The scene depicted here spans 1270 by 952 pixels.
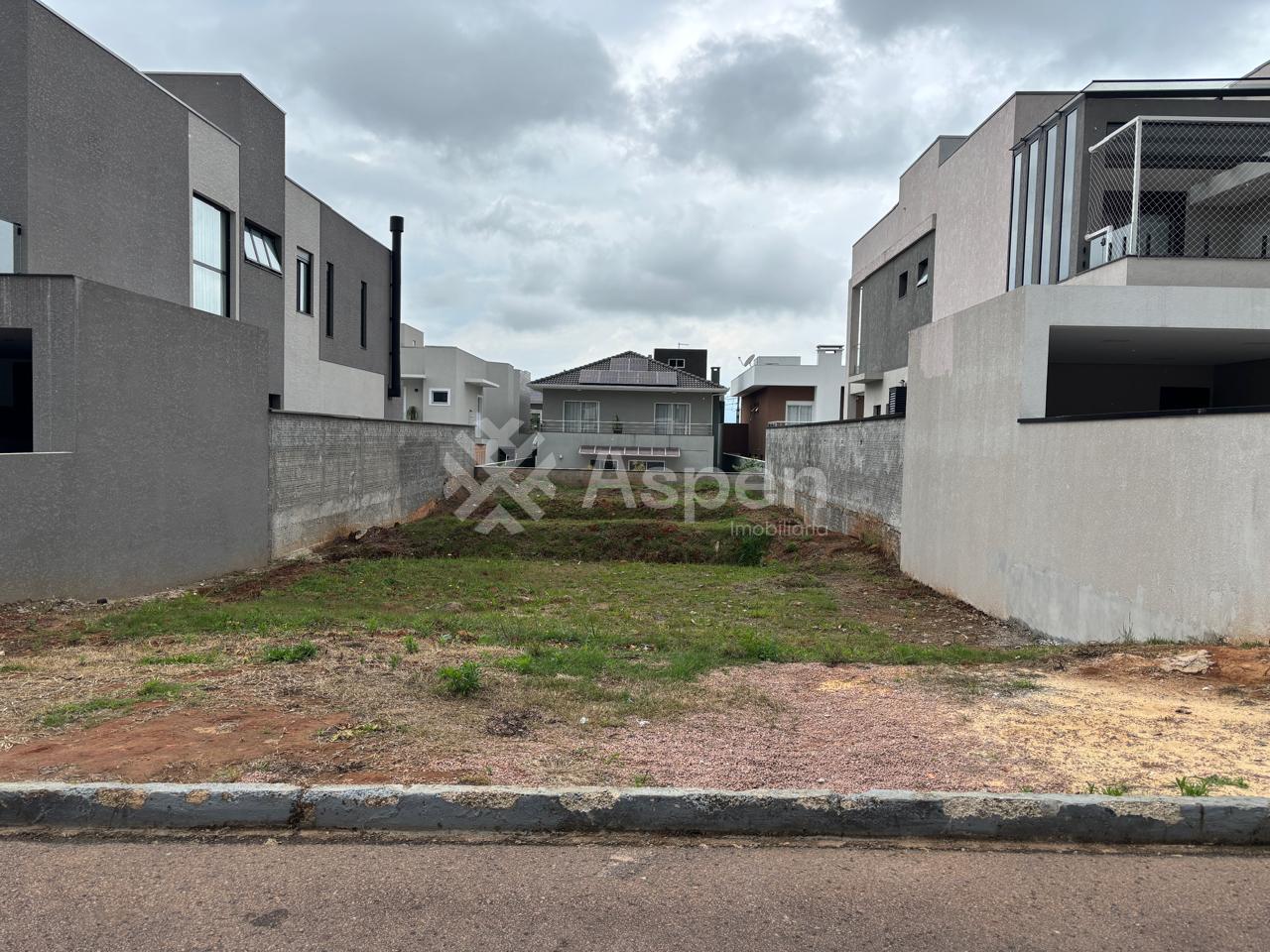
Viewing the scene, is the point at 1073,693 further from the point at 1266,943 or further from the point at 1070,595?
the point at 1070,595

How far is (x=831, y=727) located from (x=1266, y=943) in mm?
2421

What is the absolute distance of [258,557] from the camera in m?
14.3

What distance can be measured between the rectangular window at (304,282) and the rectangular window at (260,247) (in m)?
1.45

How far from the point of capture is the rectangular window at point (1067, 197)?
43.6ft

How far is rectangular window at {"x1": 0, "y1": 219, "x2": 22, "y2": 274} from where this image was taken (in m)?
11.7

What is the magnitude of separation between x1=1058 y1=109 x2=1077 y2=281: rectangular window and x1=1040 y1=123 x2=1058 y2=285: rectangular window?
1.03 ft

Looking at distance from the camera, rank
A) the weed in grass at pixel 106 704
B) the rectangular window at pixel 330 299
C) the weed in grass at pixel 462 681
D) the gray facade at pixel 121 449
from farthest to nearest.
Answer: the rectangular window at pixel 330 299, the gray facade at pixel 121 449, the weed in grass at pixel 462 681, the weed in grass at pixel 106 704

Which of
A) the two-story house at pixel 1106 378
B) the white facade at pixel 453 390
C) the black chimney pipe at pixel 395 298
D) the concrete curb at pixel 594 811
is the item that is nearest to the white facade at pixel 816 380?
the white facade at pixel 453 390

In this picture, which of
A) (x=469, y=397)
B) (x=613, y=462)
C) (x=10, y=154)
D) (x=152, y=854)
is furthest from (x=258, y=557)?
(x=469, y=397)

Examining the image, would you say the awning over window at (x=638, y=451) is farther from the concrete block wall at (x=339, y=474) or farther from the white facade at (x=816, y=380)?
the concrete block wall at (x=339, y=474)

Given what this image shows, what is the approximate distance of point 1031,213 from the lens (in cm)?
1478

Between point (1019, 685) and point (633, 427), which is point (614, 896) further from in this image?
point (633, 427)

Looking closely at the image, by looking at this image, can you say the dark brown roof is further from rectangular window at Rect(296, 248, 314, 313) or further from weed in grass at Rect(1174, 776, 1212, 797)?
weed in grass at Rect(1174, 776, 1212, 797)

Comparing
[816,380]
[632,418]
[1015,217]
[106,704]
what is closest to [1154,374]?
[1015,217]
